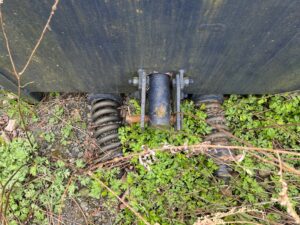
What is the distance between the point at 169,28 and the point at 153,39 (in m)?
0.12

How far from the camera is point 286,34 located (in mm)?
1400

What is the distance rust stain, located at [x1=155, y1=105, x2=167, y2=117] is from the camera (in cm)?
170

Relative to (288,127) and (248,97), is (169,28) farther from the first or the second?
(288,127)

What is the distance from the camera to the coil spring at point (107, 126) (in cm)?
216

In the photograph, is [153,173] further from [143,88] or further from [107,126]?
[143,88]

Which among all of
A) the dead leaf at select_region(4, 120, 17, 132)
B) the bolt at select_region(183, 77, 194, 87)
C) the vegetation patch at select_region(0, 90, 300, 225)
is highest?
the bolt at select_region(183, 77, 194, 87)

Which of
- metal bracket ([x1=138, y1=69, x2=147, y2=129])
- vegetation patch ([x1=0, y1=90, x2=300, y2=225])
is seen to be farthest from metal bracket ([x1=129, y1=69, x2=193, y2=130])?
vegetation patch ([x1=0, y1=90, x2=300, y2=225])

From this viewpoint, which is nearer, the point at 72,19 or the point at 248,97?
the point at 72,19

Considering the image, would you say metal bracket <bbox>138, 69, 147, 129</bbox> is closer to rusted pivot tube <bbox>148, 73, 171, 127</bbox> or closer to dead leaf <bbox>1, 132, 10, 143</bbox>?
rusted pivot tube <bbox>148, 73, 171, 127</bbox>

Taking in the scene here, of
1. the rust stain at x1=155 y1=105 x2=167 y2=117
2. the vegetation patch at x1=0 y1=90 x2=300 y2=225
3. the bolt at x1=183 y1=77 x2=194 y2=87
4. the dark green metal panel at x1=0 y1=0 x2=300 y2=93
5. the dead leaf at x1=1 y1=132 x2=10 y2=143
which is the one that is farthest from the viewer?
the dead leaf at x1=1 y1=132 x2=10 y2=143

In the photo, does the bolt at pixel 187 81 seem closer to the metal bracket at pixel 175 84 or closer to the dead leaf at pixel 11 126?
the metal bracket at pixel 175 84

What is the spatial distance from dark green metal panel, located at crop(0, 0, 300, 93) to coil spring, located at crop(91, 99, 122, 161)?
0.62ft

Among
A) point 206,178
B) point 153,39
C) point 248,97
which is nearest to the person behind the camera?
point 153,39

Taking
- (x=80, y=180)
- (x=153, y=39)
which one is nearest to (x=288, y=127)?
(x=153, y=39)
